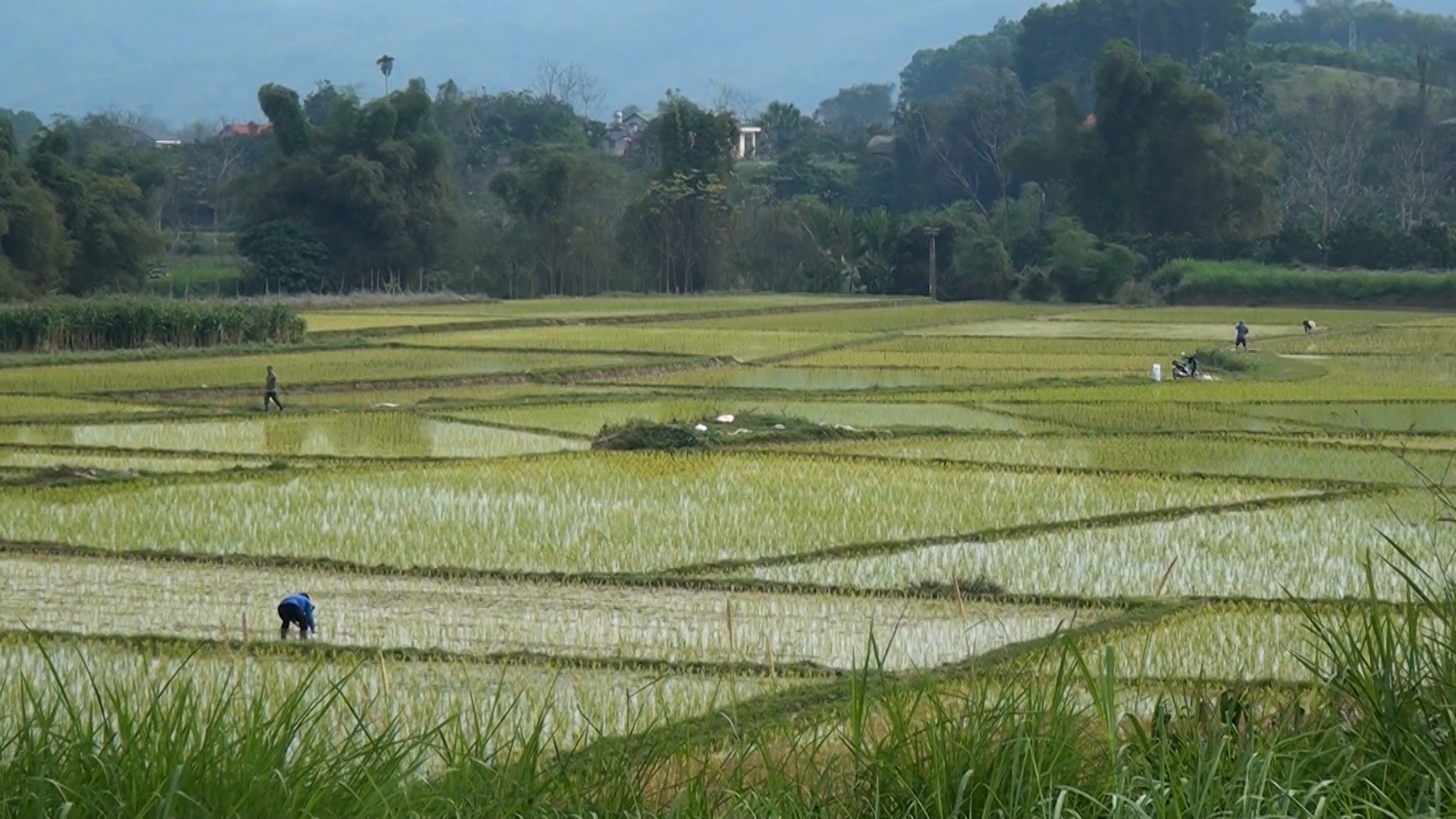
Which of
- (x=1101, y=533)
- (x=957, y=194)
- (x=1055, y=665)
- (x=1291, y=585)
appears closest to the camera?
(x=1055, y=665)

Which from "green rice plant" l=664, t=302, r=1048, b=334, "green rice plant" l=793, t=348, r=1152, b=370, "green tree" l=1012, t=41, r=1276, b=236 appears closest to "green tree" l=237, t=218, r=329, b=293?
"green rice plant" l=664, t=302, r=1048, b=334

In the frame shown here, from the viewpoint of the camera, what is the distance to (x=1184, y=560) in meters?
8.95

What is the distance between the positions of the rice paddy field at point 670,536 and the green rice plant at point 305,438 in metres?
0.08

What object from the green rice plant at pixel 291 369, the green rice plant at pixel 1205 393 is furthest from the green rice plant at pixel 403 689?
the green rice plant at pixel 1205 393

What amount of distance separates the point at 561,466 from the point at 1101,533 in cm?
385

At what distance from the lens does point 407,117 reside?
127 feet

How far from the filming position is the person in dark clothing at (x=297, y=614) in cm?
679

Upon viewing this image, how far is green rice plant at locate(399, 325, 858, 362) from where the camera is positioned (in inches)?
912

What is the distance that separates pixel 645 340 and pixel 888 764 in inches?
839

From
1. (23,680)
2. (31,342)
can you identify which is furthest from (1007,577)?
(31,342)

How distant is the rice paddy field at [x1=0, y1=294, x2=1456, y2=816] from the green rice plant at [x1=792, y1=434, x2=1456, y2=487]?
2.2 inches

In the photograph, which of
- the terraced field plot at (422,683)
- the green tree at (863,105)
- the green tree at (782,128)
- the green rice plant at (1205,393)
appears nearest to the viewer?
the terraced field plot at (422,683)

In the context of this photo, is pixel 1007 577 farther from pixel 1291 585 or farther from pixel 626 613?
pixel 626 613

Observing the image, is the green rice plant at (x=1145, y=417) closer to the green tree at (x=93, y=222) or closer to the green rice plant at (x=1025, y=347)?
the green rice plant at (x=1025, y=347)
